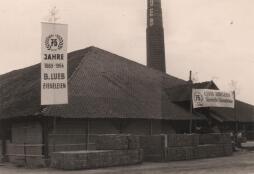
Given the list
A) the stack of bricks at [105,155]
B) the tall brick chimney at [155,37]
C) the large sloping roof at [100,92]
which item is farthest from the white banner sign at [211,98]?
the tall brick chimney at [155,37]

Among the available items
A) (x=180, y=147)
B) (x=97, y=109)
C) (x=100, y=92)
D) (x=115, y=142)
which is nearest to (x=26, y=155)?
(x=97, y=109)

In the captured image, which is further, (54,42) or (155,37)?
(155,37)

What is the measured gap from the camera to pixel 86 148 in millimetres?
25531

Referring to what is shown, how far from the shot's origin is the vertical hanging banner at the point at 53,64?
21.6 metres

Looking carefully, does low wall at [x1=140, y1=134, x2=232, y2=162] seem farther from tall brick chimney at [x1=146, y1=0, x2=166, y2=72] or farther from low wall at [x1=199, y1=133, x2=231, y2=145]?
tall brick chimney at [x1=146, y1=0, x2=166, y2=72]

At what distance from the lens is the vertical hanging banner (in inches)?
850

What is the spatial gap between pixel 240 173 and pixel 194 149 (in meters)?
8.78

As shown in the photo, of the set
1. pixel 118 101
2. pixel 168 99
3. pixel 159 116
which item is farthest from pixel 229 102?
pixel 118 101

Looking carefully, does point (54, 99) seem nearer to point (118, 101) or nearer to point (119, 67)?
point (118, 101)

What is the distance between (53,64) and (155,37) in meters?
26.0

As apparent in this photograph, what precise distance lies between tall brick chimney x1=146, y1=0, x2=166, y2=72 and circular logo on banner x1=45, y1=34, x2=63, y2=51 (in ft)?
82.7

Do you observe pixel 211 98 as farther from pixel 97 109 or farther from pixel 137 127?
pixel 97 109

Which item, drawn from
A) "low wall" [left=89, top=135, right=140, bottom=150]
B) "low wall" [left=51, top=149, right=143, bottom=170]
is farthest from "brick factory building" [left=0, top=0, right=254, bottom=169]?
"low wall" [left=51, top=149, right=143, bottom=170]

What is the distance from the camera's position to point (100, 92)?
28.0m
